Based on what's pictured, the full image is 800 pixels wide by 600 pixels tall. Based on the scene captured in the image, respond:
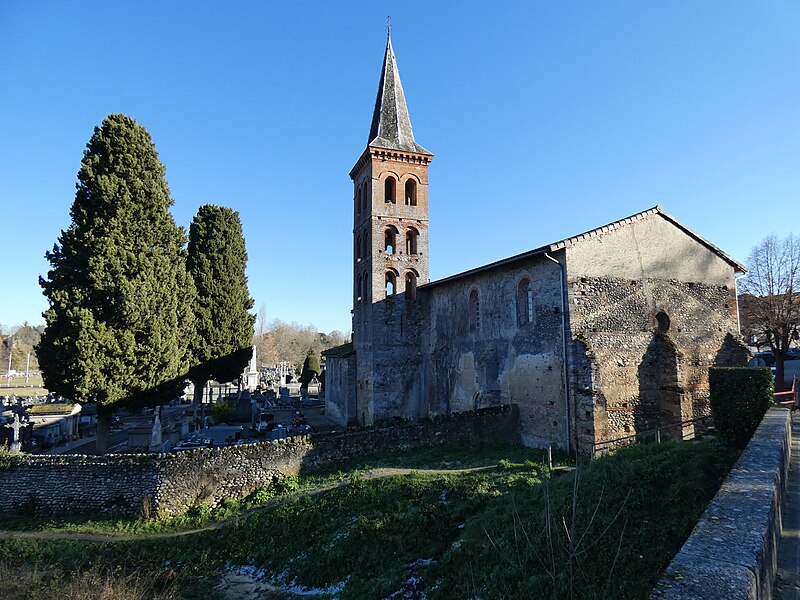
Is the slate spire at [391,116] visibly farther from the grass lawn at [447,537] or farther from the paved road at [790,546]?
the paved road at [790,546]

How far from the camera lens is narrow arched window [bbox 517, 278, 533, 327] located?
18059 mm

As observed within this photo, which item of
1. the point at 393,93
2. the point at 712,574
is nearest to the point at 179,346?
the point at 393,93

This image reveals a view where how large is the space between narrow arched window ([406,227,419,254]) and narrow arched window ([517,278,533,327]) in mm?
9559

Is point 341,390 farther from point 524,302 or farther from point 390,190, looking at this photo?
point 524,302

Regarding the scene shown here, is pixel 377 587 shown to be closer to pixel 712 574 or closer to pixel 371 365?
pixel 712 574

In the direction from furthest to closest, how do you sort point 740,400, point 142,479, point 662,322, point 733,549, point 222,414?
point 222,414 → point 662,322 → point 142,479 → point 740,400 → point 733,549

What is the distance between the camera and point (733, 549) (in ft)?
12.3

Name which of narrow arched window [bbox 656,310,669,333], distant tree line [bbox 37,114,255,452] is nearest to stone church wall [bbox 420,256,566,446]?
narrow arched window [bbox 656,310,669,333]

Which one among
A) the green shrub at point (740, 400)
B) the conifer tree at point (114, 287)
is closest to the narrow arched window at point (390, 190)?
the conifer tree at point (114, 287)

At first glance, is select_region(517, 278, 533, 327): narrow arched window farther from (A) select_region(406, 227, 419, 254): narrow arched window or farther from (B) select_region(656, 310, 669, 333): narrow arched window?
(A) select_region(406, 227, 419, 254): narrow arched window

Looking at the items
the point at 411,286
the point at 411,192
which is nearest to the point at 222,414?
the point at 411,286

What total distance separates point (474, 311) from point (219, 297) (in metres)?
15.3

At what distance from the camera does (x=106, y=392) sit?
1708 cm

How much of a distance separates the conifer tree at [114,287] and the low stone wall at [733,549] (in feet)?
61.8
